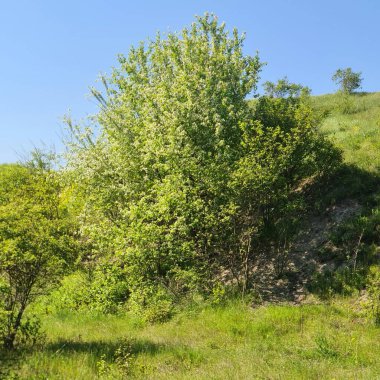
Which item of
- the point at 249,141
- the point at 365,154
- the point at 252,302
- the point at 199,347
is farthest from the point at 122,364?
the point at 365,154

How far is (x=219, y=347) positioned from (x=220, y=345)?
154 mm

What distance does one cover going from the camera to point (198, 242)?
15.6 m

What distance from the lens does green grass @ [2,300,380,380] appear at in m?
7.81

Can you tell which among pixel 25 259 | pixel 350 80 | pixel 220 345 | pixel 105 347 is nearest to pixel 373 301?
pixel 220 345

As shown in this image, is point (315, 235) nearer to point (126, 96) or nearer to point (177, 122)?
point (177, 122)

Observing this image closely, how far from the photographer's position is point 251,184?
15172 mm

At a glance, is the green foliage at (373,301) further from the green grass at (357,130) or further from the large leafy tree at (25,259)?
the large leafy tree at (25,259)

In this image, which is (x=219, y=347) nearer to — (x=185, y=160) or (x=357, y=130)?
(x=185, y=160)

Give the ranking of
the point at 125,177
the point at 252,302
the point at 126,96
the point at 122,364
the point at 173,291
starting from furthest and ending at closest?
the point at 126,96, the point at 125,177, the point at 173,291, the point at 252,302, the point at 122,364

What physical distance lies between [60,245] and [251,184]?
8069 millimetres

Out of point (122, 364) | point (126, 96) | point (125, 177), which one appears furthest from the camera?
point (126, 96)

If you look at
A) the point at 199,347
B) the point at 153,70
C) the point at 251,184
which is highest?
the point at 153,70

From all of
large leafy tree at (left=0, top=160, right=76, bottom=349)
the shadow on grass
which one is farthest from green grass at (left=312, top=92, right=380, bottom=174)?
large leafy tree at (left=0, top=160, right=76, bottom=349)

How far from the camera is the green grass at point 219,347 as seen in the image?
781 cm
